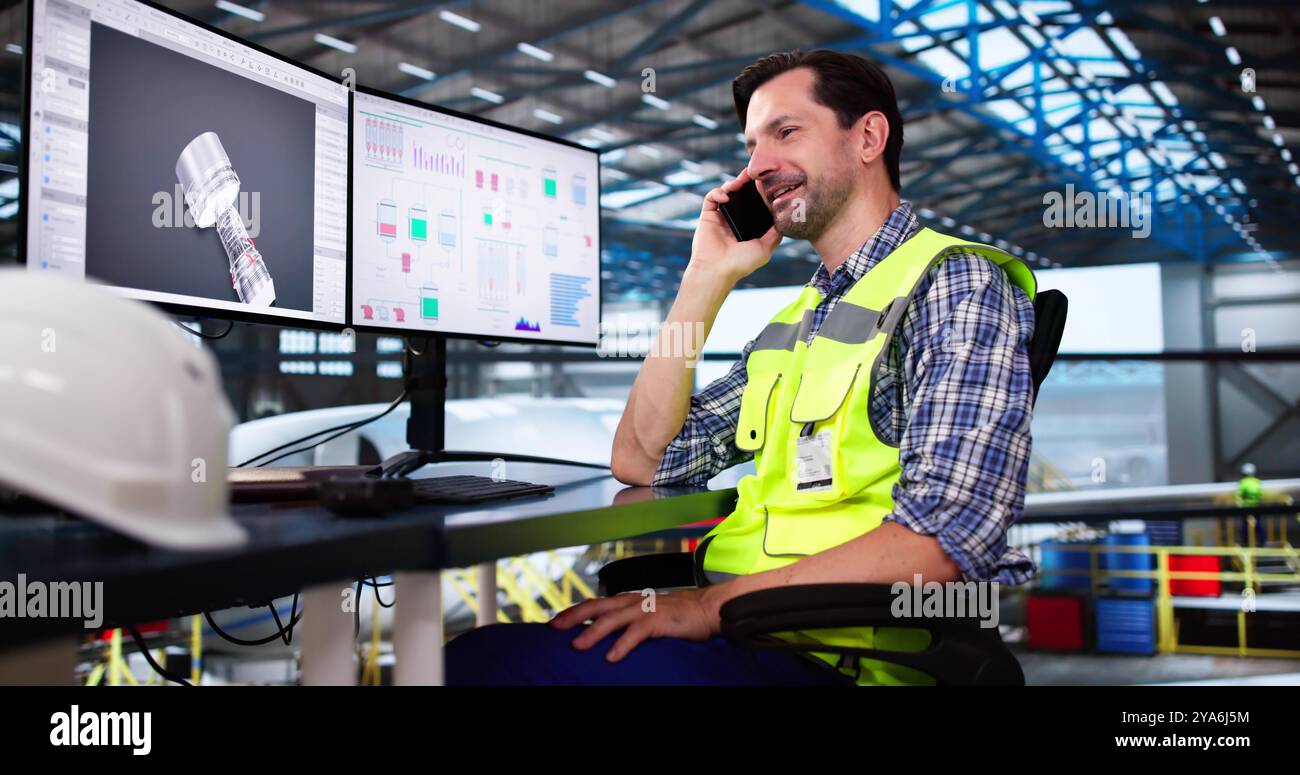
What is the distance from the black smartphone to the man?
0.02 meters

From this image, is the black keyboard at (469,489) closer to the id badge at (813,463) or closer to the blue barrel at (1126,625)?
the id badge at (813,463)

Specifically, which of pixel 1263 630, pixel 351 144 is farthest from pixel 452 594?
pixel 1263 630

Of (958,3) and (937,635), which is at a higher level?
(958,3)

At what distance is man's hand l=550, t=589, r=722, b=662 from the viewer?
44.5 inches

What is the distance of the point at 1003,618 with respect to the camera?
19.1 ft

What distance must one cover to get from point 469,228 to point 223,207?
0.51m

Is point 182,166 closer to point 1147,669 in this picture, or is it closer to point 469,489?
point 469,489

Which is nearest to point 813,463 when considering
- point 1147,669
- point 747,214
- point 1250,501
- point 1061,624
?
point 747,214

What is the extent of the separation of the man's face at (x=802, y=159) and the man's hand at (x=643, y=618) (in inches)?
27.6

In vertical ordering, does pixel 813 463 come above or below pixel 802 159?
below

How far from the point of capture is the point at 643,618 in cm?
116
